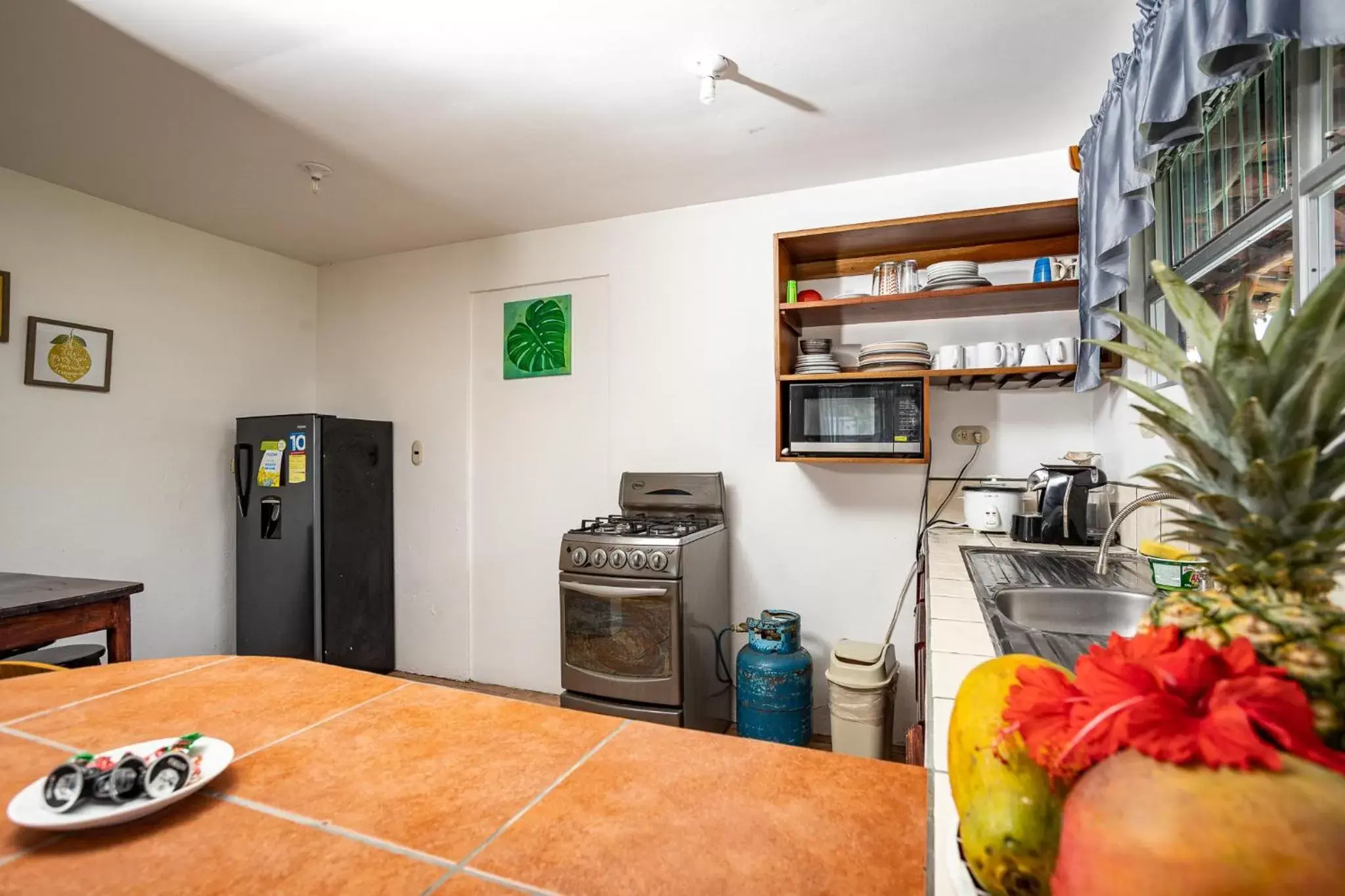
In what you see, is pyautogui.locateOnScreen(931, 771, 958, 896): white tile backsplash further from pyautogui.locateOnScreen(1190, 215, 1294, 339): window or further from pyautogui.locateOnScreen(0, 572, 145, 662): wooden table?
pyautogui.locateOnScreen(0, 572, 145, 662): wooden table

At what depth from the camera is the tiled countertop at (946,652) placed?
0.57 meters

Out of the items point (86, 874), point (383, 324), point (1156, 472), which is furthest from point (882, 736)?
point (383, 324)

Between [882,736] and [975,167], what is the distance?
2388 millimetres

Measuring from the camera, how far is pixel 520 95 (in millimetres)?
2238

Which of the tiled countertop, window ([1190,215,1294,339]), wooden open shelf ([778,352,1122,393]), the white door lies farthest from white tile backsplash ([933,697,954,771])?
the white door

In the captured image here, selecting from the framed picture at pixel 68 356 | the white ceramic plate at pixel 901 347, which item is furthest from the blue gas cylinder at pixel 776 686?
the framed picture at pixel 68 356

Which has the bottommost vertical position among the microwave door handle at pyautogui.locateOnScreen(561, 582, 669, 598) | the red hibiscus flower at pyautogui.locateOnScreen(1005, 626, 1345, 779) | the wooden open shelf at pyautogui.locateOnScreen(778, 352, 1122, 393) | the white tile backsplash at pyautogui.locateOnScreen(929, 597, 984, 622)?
the microwave door handle at pyautogui.locateOnScreen(561, 582, 669, 598)

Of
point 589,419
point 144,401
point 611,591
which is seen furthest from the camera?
point 589,419

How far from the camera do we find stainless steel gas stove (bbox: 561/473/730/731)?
8.38 ft

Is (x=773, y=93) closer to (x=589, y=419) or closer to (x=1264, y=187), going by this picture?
(x=1264, y=187)

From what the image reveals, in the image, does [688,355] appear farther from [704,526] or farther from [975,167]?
[975,167]

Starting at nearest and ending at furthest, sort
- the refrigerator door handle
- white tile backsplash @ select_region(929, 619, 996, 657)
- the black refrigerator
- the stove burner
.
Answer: white tile backsplash @ select_region(929, 619, 996, 657) → the stove burner → the black refrigerator → the refrigerator door handle

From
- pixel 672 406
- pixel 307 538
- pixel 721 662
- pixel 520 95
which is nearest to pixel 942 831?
pixel 520 95

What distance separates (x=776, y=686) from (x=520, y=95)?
242 centimetres
